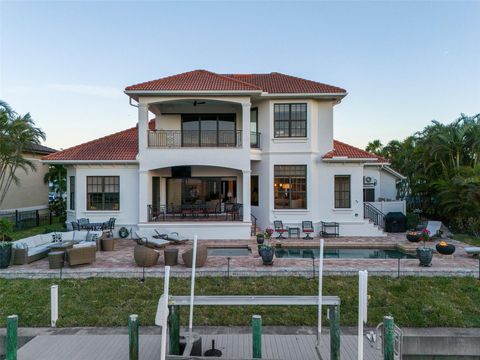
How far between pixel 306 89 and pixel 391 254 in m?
9.77

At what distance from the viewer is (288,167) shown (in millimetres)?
18500

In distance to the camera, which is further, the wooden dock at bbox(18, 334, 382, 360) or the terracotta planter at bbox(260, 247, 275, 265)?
the terracotta planter at bbox(260, 247, 275, 265)

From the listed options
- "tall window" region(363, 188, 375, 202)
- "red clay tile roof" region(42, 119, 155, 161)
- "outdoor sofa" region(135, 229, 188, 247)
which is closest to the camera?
"outdoor sofa" region(135, 229, 188, 247)

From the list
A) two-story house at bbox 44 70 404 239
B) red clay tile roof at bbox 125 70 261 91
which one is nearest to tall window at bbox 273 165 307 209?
two-story house at bbox 44 70 404 239

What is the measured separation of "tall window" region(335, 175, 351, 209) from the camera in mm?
18656

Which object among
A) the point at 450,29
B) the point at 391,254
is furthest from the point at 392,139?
the point at 391,254

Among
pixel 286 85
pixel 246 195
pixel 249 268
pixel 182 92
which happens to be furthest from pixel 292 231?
pixel 182 92

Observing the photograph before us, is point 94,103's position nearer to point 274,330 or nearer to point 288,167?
point 288,167

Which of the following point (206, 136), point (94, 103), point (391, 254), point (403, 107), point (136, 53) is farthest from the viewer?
point (403, 107)

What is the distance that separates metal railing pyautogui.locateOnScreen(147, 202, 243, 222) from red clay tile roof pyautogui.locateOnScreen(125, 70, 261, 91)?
6.37 meters

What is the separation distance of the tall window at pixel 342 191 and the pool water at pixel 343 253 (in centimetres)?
370

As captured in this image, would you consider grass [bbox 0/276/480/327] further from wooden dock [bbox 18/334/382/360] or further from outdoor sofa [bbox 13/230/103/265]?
outdoor sofa [bbox 13/230/103/265]

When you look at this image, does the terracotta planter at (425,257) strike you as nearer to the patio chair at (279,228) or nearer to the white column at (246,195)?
the patio chair at (279,228)

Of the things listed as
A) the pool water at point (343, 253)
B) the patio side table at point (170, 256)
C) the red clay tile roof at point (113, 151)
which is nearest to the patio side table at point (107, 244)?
the patio side table at point (170, 256)
